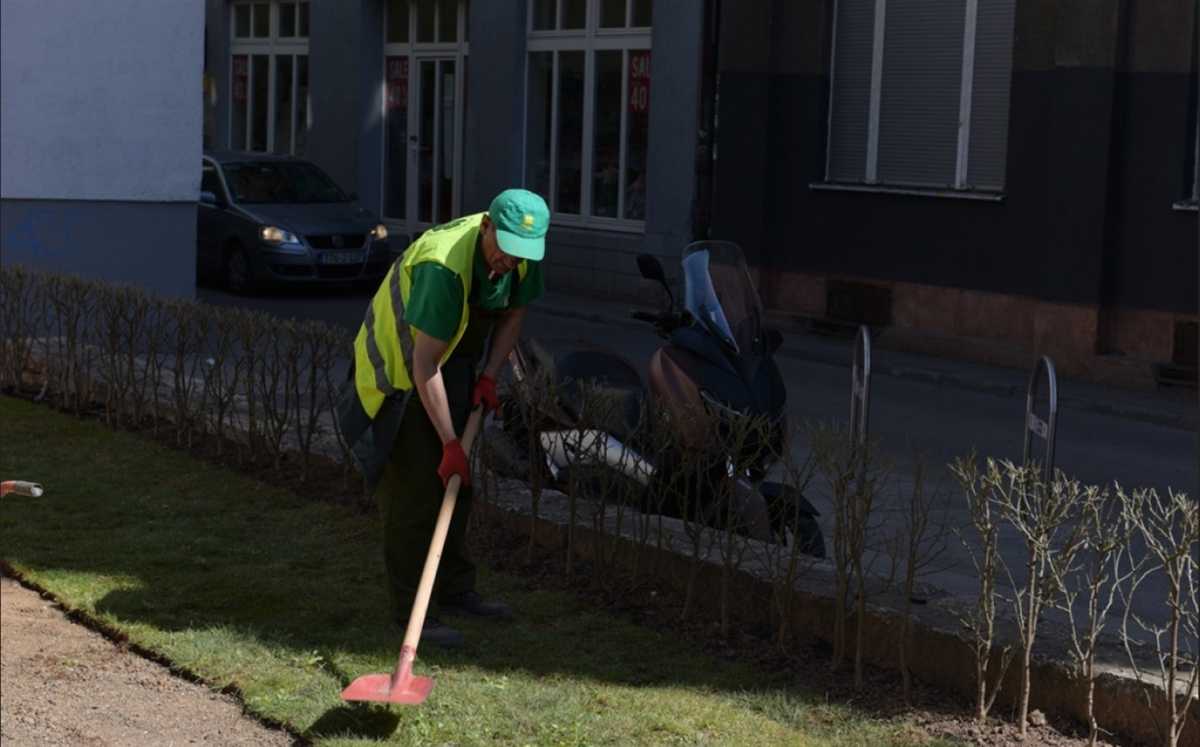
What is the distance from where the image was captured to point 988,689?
5625mm

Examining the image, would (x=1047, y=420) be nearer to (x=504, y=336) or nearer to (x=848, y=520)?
(x=848, y=520)

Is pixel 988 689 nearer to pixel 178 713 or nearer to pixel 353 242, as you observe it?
pixel 178 713

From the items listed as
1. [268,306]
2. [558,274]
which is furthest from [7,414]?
[558,274]

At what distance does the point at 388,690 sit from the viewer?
5461mm

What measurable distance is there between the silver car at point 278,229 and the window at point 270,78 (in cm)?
697

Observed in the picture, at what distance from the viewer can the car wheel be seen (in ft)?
68.5

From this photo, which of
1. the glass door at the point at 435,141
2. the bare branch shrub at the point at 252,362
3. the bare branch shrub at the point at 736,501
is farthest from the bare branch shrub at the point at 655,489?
the glass door at the point at 435,141

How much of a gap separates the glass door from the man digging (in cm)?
1923

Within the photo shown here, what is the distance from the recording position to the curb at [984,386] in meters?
14.0

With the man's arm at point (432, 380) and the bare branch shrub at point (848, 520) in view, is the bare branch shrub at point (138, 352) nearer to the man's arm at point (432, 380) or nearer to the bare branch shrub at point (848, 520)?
the man's arm at point (432, 380)

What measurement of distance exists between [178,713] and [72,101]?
10.3m

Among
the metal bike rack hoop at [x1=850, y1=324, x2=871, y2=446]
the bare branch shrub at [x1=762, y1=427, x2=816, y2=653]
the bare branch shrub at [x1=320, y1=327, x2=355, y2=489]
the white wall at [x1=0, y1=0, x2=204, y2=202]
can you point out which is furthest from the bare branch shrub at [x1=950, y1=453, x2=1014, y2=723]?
the white wall at [x1=0, y1=0, x2=204, y2=202]

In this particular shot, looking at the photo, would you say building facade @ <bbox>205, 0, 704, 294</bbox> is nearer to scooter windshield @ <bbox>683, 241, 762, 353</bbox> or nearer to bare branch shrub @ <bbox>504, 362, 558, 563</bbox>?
scooter windshield @ <bbox>683, 241, 762, 353</bbox>

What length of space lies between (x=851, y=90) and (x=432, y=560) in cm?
1370
